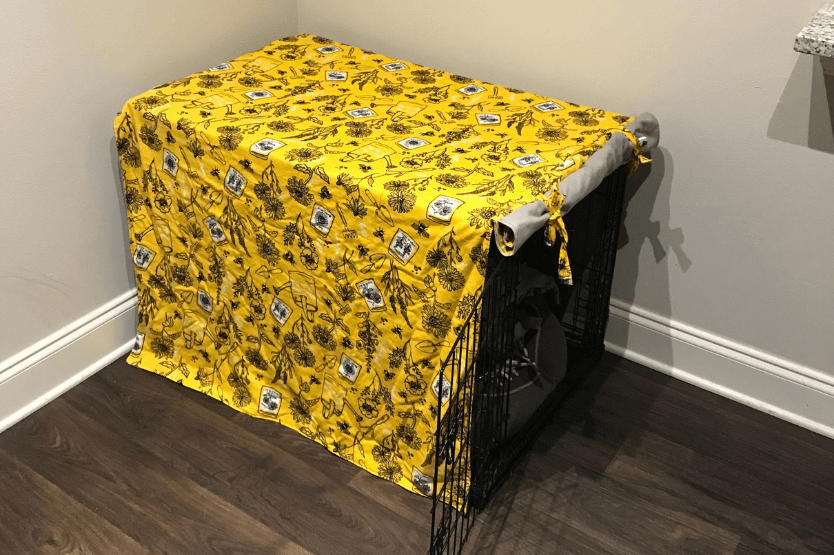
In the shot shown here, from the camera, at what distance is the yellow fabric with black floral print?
156 cm

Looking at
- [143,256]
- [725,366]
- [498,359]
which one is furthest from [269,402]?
[725,366]

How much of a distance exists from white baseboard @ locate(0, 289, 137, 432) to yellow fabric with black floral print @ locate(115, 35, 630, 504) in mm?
88

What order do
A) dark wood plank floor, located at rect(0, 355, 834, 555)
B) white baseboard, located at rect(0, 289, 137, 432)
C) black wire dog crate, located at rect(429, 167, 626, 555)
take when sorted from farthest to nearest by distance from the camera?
white baseboard, located at rect(0, 289, 137, 432) < dark wood plank floor, located at rect(0, 355, 834, 555) < black wire dog crate, located at rect(429, 167, 626, 555)

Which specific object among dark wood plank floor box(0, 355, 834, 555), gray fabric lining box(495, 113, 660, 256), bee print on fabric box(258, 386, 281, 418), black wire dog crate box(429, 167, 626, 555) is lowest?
dark wood plank floor box(0, 355, 834, 555)

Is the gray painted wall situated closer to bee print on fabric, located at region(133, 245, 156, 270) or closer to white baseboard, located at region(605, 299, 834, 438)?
white baseboard, located at region(605, 299, 834, 438)

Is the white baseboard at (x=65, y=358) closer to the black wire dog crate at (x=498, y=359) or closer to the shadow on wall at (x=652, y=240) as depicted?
the black wire dog crate at (x=498, y=359)

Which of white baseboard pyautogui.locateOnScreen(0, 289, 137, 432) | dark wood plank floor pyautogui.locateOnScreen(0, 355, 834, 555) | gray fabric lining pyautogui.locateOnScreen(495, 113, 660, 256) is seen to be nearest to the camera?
gray fabric lining pyautogui.locateOnScreen(495, 113, 660, 256)

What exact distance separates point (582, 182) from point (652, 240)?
1.84 ft

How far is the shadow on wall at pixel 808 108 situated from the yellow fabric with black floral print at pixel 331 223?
372 millimetres

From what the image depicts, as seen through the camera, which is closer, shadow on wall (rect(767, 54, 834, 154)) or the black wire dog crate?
the black wire dog crate

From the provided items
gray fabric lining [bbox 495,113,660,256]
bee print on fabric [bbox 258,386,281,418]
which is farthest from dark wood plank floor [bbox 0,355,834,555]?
gray fabric lining [bbox 495,113,660,256]

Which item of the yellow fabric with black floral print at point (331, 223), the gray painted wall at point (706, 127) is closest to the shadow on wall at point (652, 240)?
the gray painted wall at point (706, 127)

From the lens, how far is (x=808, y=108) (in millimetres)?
1744

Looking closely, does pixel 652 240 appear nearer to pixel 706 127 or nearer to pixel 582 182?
pixel 706 127
